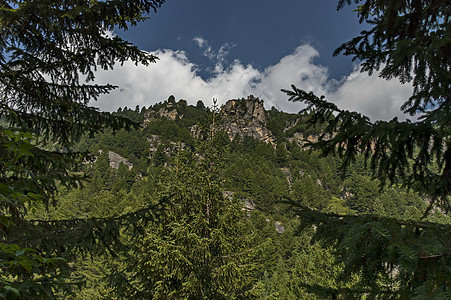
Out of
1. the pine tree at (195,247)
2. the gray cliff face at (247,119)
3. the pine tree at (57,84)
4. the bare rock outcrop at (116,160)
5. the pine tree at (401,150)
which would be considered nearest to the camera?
the pine tree at (401,150)

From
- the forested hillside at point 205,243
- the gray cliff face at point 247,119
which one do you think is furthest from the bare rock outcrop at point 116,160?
the forested hillside at point 205,243

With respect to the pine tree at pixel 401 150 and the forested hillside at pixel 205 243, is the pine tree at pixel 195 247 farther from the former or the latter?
the pine tree at pixel 401 150

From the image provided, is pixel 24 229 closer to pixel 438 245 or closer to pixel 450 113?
pixel 438 245

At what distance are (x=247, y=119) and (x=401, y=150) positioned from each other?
12183 centimetres

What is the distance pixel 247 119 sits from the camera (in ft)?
405

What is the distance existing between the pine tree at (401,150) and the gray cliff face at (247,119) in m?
108

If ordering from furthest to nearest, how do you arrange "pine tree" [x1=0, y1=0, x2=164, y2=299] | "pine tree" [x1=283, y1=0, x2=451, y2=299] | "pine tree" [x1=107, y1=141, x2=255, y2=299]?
"pine tree" [x1=107, y1=141, x2=255, y2=299], "pine tree" [x1=0, y1=0, x2=164, y2=299], "pine tree" [x1=283, y1=0, x2=451, y2=299]

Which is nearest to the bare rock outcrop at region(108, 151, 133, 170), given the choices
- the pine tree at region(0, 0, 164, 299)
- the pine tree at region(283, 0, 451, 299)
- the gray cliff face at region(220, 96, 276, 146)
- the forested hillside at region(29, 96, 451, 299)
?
the gray cliff face at region(220, 96, 276, 146)

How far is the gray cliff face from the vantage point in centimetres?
11712

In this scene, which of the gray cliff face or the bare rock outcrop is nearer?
the bare rock outcrop

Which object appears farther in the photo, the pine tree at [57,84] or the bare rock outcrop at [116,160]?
the bare rock outcrop at [116,160]

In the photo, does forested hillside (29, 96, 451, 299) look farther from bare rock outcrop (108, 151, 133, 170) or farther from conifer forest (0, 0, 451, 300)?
bare rock outcrop (108, 151, 133, 170)

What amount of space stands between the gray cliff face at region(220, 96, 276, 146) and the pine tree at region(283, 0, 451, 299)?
108m

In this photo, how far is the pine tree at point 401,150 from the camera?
1594 mm
